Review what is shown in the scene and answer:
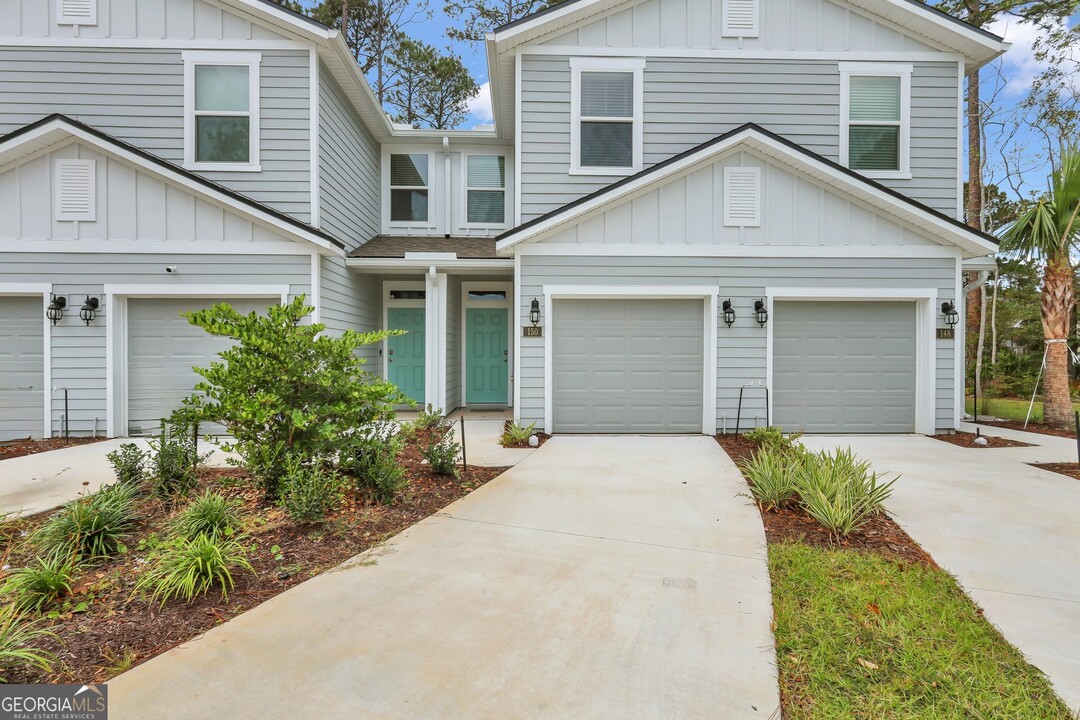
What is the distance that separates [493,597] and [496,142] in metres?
9.79

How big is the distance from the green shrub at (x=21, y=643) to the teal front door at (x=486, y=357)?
26.4 ft

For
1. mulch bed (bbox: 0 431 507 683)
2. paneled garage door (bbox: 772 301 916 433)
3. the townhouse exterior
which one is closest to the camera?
mulch bed (bbox: 0 431 507 683)

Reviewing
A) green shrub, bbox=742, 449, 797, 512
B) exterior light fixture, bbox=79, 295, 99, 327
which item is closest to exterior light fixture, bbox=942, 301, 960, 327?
green shrub, bbox=742, 449, 797, 512

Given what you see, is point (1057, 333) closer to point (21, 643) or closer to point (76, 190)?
point (21, 643)

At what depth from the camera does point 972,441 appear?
274 inches

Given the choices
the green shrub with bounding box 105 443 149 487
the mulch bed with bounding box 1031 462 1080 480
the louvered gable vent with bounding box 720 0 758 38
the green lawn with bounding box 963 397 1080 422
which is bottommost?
the mulch bed with bounding box 1031 462 1080 480

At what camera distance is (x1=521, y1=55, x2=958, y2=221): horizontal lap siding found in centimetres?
820

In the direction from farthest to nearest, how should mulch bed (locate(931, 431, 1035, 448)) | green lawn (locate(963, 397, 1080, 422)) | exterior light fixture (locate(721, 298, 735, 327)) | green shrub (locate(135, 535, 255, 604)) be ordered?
green lawn (locate(963, 397, 1080, 422)) < exterior light fixture (locate(721, 298, 735, 327)) < mulch bed (locate(931, 431, 1035, 448)) < green shrub (locate(135, 535, 255, 604))

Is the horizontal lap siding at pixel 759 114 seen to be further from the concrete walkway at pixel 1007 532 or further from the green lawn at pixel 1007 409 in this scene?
the concrete walkway at pixel 1007 532

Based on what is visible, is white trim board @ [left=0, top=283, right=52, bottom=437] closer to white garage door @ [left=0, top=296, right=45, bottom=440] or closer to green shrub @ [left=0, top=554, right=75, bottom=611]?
white garage door @ [left=0, top=296, right=45, bottom=440]

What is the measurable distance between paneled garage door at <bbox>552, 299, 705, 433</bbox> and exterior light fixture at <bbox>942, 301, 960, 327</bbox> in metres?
3.51

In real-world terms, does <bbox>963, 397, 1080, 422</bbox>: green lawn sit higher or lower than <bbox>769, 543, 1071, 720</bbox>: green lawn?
higher

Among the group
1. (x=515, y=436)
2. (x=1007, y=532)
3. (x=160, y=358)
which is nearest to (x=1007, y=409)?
(x=1007, y=532)

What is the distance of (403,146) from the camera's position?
426 inches
